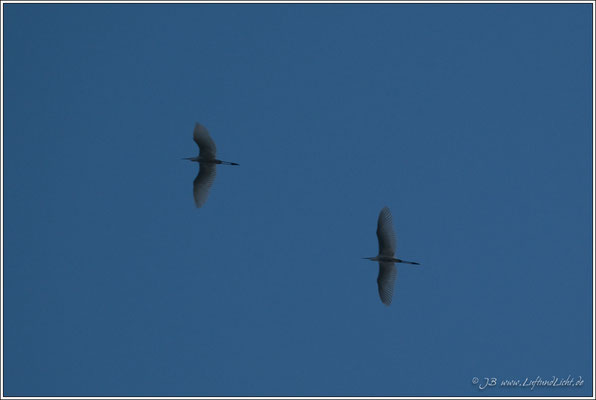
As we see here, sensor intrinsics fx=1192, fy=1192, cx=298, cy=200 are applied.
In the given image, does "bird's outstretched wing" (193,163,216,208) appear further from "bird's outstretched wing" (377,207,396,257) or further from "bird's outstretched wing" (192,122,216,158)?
"bird's outstretched wing" (377,207,396,257)

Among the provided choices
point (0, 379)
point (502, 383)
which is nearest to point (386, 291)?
point (502, 383)

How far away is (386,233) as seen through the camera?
5222cm

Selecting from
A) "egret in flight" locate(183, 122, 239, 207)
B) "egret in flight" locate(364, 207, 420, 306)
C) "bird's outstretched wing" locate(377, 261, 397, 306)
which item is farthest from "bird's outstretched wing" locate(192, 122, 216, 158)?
"bird's outstretched wing" locate(377, 261, 397, 306)

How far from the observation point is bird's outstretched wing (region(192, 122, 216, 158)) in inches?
2154

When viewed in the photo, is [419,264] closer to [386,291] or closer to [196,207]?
[386,291]

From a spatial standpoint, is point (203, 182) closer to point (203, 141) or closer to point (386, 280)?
point (203, 141)

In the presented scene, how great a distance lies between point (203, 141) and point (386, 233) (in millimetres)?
9714

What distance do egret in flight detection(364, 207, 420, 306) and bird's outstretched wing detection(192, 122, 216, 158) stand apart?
891 centimetres

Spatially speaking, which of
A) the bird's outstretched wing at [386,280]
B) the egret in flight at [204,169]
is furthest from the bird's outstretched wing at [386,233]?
the egret in flight at [204,169]

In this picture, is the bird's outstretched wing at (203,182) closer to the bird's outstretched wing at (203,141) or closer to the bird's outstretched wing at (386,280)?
the bird's outstretched wing at (203,141)

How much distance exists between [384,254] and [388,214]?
2145 mm

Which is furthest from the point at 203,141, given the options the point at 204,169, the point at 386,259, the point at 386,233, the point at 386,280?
the point at 386,280

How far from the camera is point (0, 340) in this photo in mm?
58500

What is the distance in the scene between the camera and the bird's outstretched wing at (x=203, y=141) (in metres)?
54.7
